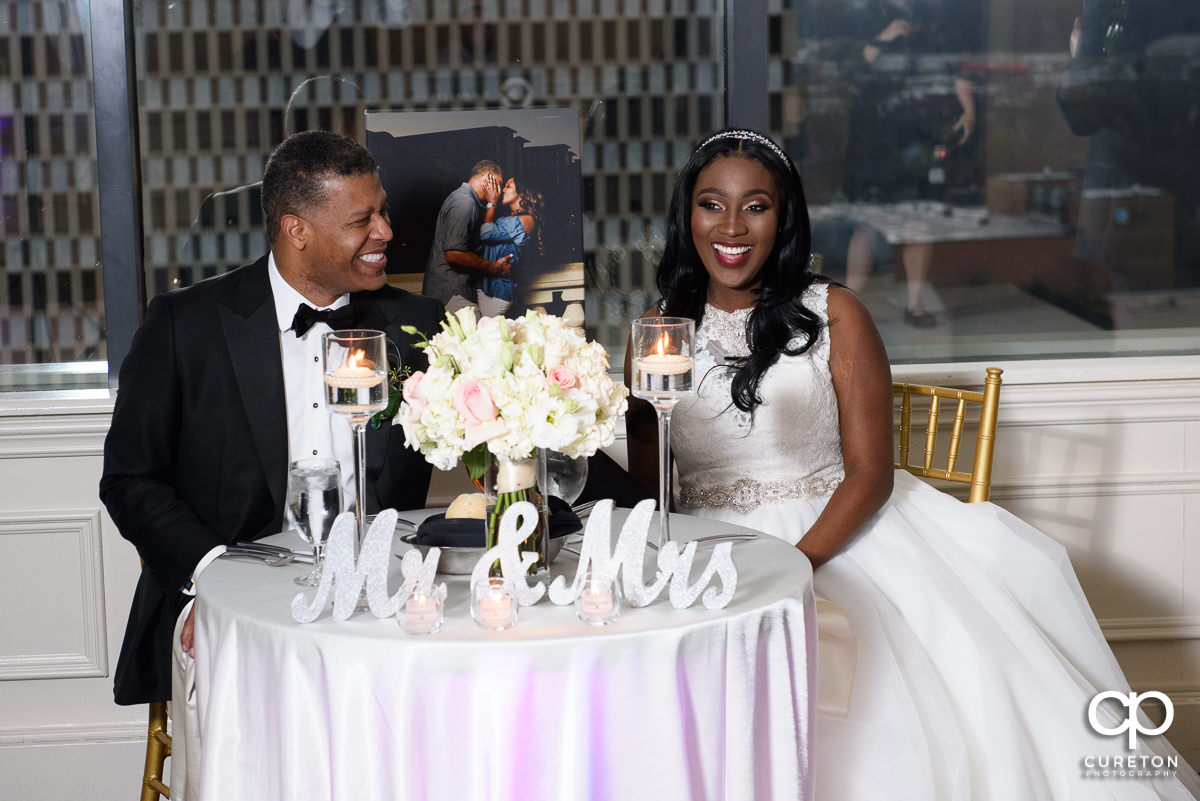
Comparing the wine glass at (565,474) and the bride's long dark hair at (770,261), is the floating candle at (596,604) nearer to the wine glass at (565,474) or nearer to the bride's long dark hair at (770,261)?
the wine glass at (565,474)

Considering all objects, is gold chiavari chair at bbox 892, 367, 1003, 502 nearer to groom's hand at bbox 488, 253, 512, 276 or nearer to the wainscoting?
the wainscoting

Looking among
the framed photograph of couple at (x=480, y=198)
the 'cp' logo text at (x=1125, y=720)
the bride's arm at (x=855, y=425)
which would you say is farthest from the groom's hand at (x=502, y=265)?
the 'cp' logo text at (x=1125, y=720)

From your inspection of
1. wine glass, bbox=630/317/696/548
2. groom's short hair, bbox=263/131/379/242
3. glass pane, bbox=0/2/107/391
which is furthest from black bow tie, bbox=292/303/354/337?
glass pane, bbox=0/2/107/391

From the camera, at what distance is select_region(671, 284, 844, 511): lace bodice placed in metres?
2.84

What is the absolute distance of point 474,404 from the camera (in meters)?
1.80

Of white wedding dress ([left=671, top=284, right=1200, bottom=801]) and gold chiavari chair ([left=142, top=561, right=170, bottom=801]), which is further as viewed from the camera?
gold chiavari chair ([left=142, top=561, right=170, bottom=801])

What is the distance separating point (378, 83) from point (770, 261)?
1278 millimetres

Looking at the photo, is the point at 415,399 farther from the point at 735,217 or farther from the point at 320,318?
the point at 735,217

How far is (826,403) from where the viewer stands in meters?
2.86

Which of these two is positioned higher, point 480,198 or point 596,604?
point 480,198

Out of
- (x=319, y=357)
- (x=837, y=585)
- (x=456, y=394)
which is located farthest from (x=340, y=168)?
(x=837, y=585)

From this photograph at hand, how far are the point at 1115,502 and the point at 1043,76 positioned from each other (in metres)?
1.24

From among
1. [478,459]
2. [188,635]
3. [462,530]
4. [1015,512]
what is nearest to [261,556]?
[188,635]

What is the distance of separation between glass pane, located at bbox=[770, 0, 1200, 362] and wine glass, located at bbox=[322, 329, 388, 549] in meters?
2.05
